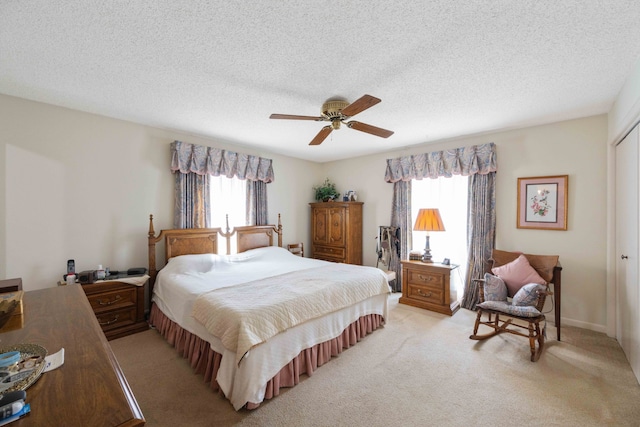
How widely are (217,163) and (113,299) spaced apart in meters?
2.26

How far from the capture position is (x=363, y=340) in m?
3.06

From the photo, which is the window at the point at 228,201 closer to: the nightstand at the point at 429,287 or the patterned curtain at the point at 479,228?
the nightstand at the point at 429,287

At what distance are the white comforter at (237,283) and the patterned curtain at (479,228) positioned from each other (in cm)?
158

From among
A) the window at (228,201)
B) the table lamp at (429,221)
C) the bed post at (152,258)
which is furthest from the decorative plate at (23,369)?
the table lamp at (429,221)

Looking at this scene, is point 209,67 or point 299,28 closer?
point 299,28

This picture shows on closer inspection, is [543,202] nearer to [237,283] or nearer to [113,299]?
[237,283]

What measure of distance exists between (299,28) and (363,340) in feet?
9.93

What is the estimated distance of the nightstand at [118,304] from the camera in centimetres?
295

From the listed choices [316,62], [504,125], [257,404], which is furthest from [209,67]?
[504,125]

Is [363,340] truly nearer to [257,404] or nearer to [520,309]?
[257,404]

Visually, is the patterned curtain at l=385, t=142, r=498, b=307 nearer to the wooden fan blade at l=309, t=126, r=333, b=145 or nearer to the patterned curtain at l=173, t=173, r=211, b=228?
the wooden fan blade at l=309, t=126, r=333, b=145

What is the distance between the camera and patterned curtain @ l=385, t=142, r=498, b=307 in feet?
12.9

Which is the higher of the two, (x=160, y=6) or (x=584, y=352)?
(x=160, y=6)

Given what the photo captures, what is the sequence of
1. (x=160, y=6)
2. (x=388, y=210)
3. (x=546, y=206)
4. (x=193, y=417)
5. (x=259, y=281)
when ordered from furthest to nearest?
(x=388, y=210) → (x=546, y=206) → (x=259, y=281) → (x=193, y=417) → (x=160, y=6)
